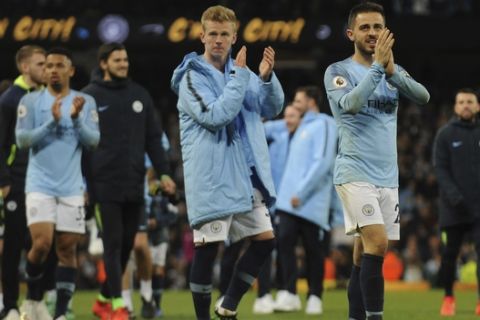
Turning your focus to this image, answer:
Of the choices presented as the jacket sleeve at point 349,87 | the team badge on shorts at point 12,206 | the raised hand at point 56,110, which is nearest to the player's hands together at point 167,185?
the raised hand at point 56,110

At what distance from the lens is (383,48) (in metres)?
8.41

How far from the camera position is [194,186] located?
8.72 meters

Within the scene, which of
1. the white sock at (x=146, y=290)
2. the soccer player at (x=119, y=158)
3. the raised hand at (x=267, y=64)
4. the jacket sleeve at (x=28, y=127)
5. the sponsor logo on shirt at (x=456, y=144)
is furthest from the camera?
the sponsor logo on shirt at (x=456, y=144)

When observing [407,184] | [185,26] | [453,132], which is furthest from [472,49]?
[453,132]

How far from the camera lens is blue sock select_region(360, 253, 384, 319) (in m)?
8.54

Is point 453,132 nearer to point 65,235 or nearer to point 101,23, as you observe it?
point 65,235

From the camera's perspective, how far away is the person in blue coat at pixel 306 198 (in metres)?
13.8

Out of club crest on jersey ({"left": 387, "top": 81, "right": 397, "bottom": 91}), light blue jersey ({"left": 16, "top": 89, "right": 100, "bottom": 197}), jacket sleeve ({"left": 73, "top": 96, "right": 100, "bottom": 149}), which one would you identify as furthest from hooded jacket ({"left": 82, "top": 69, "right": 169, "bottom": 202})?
club crest on jersey ({"left": 387, "top": 81, "right": 397, "bottom": 91})

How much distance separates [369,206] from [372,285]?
55 centimetres

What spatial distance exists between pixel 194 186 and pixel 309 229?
17.8 feet

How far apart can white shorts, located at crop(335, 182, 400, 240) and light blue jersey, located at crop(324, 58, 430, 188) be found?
5 centimetres

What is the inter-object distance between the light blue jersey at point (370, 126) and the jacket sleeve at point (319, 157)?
16.7 feet

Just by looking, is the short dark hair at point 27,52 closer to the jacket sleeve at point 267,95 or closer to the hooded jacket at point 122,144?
the hooded jacket at point 122,144

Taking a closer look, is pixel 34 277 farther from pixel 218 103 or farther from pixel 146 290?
pixel 218 103
